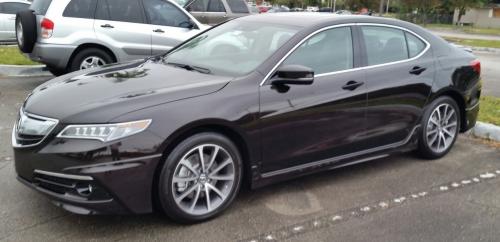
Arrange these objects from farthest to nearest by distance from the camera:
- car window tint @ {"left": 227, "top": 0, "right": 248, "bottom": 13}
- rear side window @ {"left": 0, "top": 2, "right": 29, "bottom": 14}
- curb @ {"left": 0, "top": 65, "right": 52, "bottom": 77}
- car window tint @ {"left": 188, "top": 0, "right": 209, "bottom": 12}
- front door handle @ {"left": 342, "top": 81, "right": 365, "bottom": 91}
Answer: rear side window @ {"left": 0, "top": 2, "right": 29, "bottom": 14}
car window tint @ {"left": 227, "top": 0, "right": 248, "bottom": 13}
car window tint @ {"left": 188, "top": 0, "right": 209, "bottom": 12}
curb @ {"left": 0, "top": 65, "right": 52, "bottom": 77}
front door handle @ {"left": 342, "top": 81, "right": 365, "bottom": 91}

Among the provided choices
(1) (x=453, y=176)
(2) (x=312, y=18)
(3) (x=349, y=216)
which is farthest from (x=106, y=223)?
(1) (x=453, y=176)

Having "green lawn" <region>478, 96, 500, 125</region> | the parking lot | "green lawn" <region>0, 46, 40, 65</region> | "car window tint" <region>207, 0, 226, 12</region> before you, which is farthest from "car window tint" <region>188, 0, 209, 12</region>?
the parking lot

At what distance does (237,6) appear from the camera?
1416 cm

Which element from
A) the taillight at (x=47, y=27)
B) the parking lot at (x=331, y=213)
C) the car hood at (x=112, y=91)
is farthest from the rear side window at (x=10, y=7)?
the car hood at (x=112, y=91)

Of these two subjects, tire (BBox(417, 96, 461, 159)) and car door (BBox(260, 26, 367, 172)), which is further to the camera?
tire (BBox(417, 96, 461, 159))

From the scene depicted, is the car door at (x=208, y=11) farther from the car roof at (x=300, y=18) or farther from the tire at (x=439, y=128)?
the tire at (x=439, y=128)

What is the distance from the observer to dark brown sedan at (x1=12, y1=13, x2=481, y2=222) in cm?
327

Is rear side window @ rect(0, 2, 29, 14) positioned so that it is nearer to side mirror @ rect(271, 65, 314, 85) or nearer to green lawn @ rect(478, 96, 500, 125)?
green lawn @ rect(478, 96, 500, 125)

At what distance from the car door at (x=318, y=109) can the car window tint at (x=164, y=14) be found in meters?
4.93

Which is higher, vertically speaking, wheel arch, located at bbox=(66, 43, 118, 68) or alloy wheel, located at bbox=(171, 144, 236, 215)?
wheel arch, located at bbox=(66, 43, 118, 68)

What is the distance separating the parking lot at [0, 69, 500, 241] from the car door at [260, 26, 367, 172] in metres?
0.36

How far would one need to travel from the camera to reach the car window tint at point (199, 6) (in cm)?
1380

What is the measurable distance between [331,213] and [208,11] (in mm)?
10758

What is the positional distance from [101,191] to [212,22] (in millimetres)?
11074
